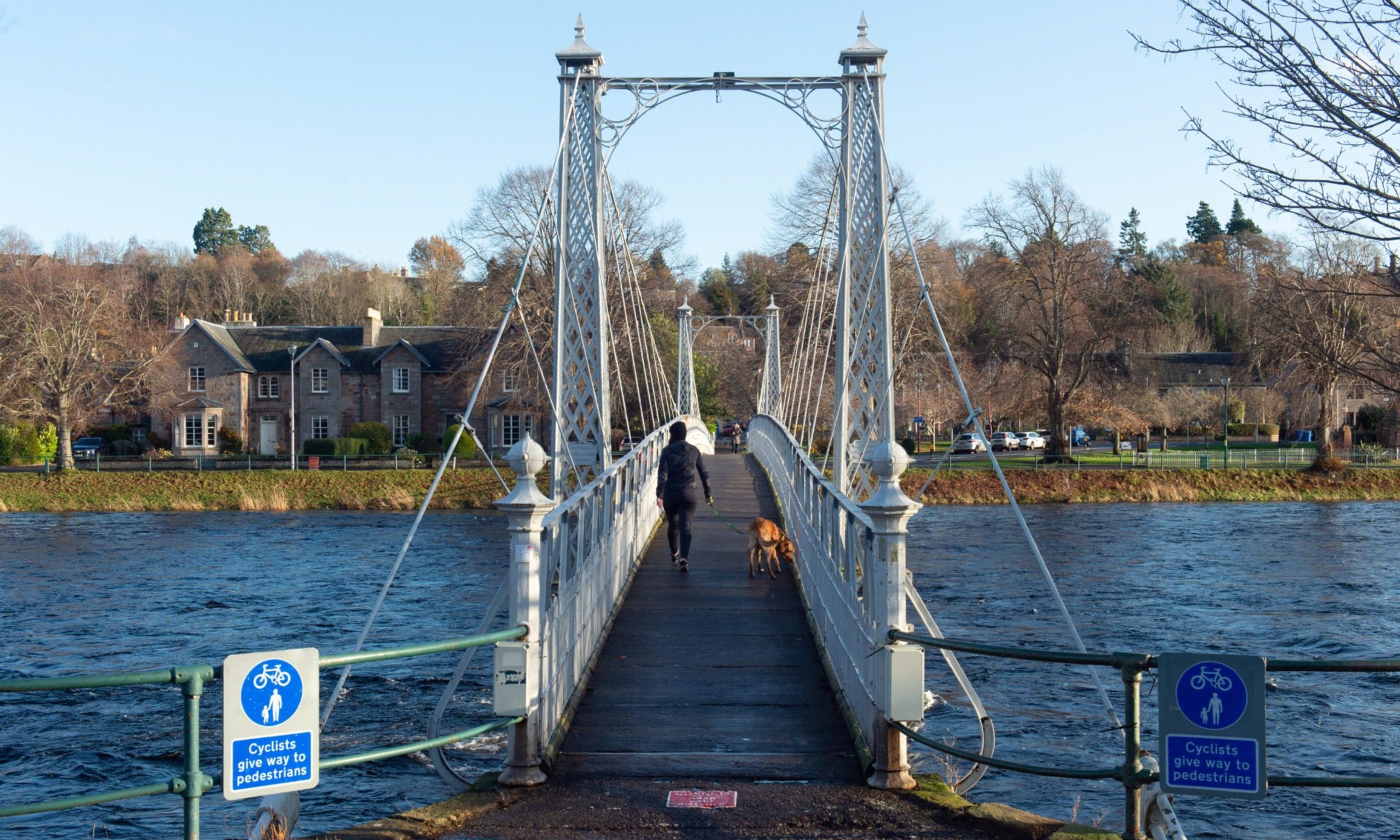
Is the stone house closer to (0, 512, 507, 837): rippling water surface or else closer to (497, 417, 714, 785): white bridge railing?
(0, 512, 507, 837): rippling water surface

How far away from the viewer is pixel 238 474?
4391 centimetres

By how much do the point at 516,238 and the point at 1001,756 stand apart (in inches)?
1521

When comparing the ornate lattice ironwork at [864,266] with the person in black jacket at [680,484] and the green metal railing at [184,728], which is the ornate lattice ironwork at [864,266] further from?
the green metal railing at [184,728]

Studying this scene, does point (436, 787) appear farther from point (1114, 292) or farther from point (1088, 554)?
point (1114, 292)

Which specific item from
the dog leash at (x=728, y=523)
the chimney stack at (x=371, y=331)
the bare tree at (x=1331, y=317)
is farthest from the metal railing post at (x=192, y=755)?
the chimney stack at (x=371, y=331)

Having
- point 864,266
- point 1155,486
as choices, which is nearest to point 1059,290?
point 1155,486

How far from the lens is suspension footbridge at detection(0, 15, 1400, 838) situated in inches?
224

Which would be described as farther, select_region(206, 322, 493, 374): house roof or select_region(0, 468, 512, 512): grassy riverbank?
select_region(206, 322, 493, 374): house roof

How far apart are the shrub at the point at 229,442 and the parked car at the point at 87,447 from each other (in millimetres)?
5324

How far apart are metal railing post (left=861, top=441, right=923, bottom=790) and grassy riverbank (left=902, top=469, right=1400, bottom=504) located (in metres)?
34.9

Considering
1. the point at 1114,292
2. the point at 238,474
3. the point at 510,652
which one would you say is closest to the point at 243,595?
the point at 510,652

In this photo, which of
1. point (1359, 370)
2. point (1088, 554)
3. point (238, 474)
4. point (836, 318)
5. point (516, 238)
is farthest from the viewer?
point (516, 238)

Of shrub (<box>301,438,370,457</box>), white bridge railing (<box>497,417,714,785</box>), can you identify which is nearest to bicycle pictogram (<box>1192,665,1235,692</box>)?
white bridge railing (<box>497,417,714,785</box>)

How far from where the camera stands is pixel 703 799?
20.3 feet
